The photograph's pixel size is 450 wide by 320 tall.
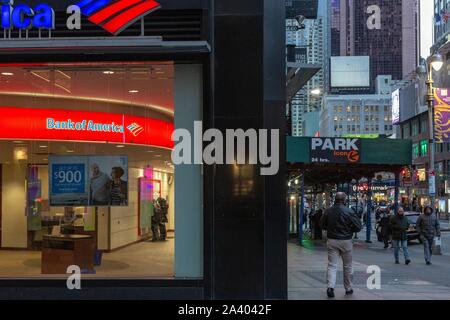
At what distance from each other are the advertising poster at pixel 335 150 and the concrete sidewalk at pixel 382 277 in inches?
136

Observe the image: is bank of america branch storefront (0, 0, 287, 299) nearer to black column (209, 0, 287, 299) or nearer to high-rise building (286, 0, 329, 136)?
black column (209, 0, 287, 299)

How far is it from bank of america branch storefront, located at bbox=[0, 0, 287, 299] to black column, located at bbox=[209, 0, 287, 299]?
2 cm

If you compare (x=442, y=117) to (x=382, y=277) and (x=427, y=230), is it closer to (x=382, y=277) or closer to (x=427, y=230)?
(x=427, y=230)

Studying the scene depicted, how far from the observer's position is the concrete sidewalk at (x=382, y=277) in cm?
960

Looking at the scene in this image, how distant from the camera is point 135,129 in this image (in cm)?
977

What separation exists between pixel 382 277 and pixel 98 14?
807 cm

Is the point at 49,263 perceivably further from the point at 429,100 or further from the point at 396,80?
the point at 396,80

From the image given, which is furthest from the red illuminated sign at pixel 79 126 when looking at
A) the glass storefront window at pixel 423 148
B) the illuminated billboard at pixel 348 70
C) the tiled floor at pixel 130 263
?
the glass storefront window at pixel 423 148

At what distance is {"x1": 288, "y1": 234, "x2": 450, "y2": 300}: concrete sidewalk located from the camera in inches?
378

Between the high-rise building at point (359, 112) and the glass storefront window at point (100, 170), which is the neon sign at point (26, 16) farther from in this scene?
the high-rise building at point (359, 112)

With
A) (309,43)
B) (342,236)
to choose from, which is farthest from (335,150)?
(309,43)

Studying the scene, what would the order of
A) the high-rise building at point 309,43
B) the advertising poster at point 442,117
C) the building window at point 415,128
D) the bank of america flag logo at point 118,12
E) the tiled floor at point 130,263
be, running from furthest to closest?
the building window at point 415,128
the high-rise building at point 309,43
the advertising poster at point 442,117
the tiled floor at point 130,263
the bank of america flag logo at point 118,12

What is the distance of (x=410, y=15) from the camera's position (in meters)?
66.0
